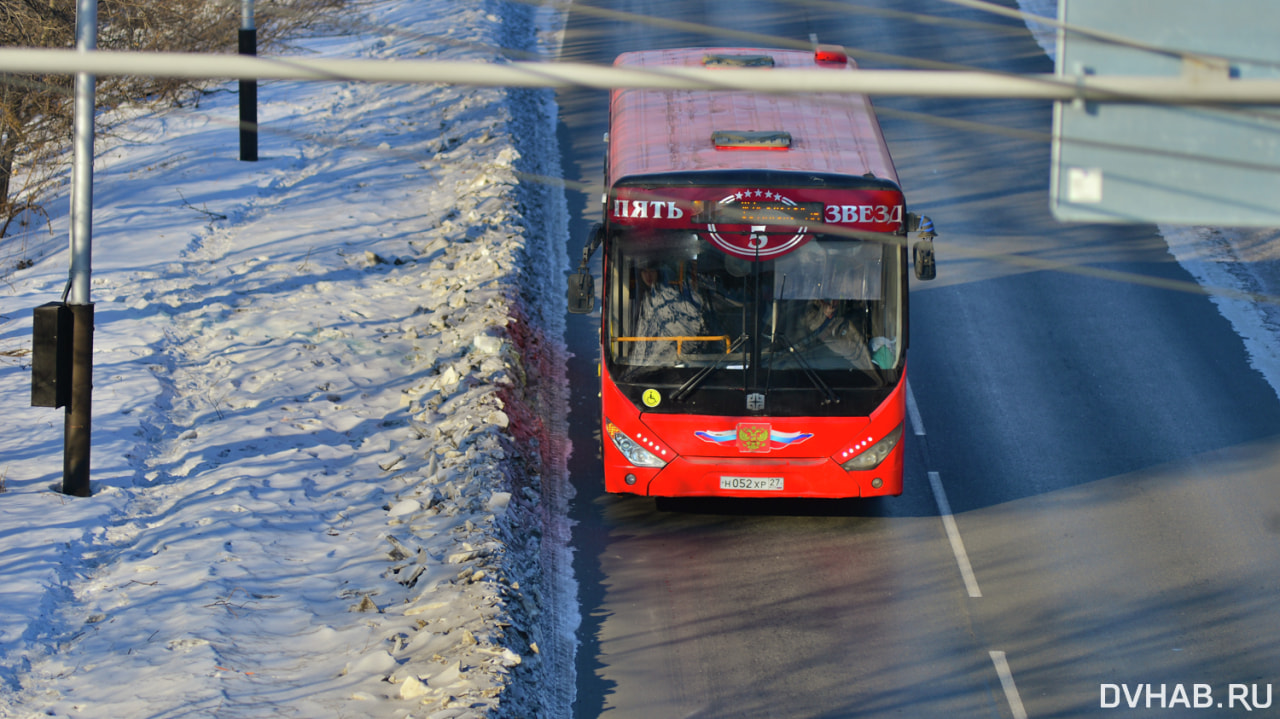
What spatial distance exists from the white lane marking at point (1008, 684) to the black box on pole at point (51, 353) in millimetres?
7821

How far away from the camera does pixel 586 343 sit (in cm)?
1417

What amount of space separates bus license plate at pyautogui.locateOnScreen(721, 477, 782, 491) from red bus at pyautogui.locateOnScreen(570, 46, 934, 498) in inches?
0.5

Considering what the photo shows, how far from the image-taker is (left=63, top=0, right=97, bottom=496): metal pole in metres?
9.77

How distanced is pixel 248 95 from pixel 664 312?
25.3 ft

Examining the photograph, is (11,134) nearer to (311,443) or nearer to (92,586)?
(311,443)

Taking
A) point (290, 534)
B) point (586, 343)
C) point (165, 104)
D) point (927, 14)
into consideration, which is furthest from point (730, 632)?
point (927, 14)

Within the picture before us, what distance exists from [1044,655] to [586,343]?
6.83 meters

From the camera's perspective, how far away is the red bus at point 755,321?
984 cm

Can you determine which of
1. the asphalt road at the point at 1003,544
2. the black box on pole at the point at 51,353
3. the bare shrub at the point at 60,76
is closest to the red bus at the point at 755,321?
the asphalt road at the point at 1003,544

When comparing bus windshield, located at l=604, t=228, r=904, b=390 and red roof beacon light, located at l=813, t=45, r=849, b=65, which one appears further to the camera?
red roof beacon light, located at l=813, t=45, r=849, b=65

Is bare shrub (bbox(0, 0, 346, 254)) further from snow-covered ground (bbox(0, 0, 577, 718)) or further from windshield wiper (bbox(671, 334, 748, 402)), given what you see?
windshield wiper (bbox(671, 334, 748, 402))

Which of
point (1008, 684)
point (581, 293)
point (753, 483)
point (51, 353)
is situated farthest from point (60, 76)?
point (1008, 684)

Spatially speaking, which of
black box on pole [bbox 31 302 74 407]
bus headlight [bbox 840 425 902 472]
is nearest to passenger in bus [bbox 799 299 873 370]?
bus headlight [bbox 840 425 902 472]

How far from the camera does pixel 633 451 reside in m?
10.3
